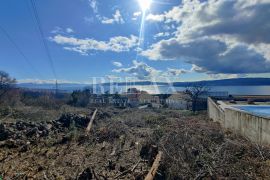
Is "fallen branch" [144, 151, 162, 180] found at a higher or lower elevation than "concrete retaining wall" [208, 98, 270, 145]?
lower

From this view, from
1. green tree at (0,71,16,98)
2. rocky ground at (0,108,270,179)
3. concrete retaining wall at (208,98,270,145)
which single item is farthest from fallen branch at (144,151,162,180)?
green tree at (0,71,16,98)

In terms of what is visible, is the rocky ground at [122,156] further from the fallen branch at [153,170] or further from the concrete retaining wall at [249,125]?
the concrete retaining wall at [249,125]

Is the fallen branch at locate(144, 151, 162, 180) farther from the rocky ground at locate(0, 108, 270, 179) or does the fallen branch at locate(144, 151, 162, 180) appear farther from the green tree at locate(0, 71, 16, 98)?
the green tree at locate(0, 71, 16, 98)

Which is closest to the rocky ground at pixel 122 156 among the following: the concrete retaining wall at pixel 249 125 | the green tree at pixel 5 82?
the concrete retaining wall at pixel 249 125

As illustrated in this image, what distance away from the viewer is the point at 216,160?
726cm

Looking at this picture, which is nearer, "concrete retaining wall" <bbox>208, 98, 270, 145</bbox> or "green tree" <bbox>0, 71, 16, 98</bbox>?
"concrete retaining wall" <bbox>208, 98, 270, 145</bbox>

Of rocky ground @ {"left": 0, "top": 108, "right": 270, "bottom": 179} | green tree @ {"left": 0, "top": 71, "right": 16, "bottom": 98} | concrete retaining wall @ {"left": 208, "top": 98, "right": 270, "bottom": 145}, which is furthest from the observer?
green tree @ {"left": 0, "top": 71, "right": 16, "bottom": 98}

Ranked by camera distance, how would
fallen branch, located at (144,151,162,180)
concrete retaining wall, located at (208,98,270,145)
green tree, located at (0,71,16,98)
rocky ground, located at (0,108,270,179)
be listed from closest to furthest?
fallen branch, located at (144,151,162,180) < rocky ground, located at (0,108,270,179) < concrete retaining wall, located at (208,98,270,145) < green tree, located at (0,71,16,98)

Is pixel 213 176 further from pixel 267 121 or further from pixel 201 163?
pixel 267 121

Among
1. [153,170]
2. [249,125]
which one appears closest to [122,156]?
[153,170]

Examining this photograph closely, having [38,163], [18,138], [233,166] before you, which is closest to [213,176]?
[233,166]

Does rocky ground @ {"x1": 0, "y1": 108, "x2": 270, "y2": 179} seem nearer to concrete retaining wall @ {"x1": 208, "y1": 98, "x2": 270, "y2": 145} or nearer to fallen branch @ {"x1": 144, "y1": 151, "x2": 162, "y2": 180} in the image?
fallen branch @ {"x1": 144, "y1": 151, "x2": 162, "y2": 180}

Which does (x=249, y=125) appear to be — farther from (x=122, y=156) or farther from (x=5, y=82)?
(x=5, y=82)

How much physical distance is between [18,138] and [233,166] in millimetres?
9137
